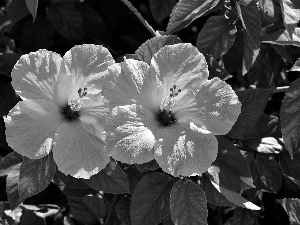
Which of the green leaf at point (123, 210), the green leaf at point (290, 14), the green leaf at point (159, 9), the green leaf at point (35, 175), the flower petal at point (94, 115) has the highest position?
the flower petal at point (94, 115)

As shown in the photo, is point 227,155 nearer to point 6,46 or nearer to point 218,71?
point 218,71

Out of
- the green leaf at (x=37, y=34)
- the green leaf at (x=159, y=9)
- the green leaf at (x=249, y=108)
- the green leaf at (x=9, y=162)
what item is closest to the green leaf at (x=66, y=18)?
the green leaf at (x=37, y=34)

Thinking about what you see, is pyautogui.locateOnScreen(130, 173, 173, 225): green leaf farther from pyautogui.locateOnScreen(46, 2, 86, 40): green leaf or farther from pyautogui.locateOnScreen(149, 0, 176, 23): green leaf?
pyautogui.locateOnScreen(46, 2, 86, 40): green leaf

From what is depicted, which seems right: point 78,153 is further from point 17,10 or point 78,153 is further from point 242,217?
Answer: point 17,10

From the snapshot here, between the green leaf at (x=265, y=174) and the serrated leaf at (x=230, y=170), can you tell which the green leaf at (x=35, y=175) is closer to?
the serrated leaf at (x=230, y=170)

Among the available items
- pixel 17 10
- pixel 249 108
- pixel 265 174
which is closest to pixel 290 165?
pixel 265 174

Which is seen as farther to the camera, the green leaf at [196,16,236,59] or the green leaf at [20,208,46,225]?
the green leaf at [20,208,46,225]

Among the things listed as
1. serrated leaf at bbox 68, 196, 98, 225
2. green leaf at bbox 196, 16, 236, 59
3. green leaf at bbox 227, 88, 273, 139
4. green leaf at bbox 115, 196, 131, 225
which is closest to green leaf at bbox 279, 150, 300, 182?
green leaf at bbox 227, 88, 273, 139
